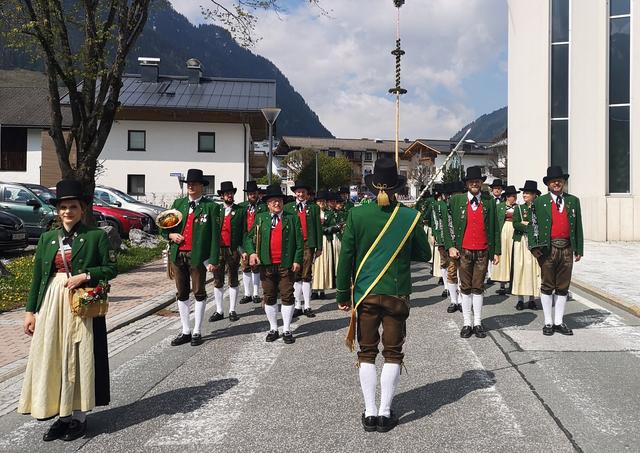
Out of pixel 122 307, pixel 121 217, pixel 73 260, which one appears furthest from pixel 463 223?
pixel 121 217

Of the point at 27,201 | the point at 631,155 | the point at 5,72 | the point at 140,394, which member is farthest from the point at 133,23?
the point at 5,72

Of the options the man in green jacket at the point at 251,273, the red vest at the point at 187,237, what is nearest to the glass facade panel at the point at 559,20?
the man in green jacket at the point at 251,273

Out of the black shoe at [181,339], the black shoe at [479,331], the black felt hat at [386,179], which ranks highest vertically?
the black felt hat at [386,179]

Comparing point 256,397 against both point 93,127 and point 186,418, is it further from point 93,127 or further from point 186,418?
point 93,127

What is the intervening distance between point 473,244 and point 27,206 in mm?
14776

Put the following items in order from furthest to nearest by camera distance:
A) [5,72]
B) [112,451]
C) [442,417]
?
1. [5,72]
2. [442,417]
3. [112,451]

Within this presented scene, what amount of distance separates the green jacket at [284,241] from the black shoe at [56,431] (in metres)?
3.49

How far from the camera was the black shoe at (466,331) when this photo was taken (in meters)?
7.18

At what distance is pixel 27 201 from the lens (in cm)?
1716

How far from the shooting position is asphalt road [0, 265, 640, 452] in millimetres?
4035

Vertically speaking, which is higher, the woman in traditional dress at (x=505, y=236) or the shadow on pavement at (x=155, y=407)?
the woman in traditional dress at (x=505, y=236)

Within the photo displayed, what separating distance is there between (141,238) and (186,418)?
49.5 feet

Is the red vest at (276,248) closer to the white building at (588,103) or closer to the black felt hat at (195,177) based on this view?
the black felt hat at (195,177)

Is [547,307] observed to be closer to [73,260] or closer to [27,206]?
[73,260]
